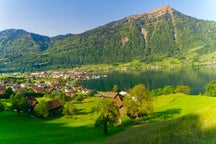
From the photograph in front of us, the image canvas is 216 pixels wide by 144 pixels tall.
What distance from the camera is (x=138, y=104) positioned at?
6625 cm

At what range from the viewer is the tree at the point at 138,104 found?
65231 millimetres

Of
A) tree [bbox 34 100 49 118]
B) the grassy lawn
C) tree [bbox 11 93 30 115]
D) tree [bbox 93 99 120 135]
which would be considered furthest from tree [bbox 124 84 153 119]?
tree [bbox 11 93 30 115]

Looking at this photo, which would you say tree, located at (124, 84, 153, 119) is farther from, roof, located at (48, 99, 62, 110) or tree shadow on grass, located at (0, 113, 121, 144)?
roof, located at (48, 99, 62, 110)

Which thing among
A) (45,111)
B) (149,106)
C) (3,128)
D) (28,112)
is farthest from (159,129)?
(28,112)

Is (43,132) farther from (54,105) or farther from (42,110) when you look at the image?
(54,105)

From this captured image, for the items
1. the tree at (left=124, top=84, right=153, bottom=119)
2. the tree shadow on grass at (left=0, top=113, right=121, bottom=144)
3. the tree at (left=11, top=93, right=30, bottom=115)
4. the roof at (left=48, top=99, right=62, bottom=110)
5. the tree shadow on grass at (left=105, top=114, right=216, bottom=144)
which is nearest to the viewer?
the tree shadow on grass at (left=105, top=114, right=216, bottom=144)

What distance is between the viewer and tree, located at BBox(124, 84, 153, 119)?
2568 inches

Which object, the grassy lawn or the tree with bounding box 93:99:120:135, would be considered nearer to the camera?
the grassy lawn

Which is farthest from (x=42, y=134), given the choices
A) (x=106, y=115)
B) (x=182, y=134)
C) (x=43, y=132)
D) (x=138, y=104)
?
(x=182, y=134)

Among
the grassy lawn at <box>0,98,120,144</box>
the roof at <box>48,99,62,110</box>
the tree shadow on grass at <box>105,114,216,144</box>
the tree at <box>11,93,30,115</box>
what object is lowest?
the grassy lawn at <box>0,98,120,144</box>

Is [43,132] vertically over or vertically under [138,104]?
under

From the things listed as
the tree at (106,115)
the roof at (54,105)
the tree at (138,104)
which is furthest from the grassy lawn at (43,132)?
the tree at (138,104)

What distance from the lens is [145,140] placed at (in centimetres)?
2494

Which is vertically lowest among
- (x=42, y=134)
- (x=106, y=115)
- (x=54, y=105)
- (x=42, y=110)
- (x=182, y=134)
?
(x=42, y=134)
